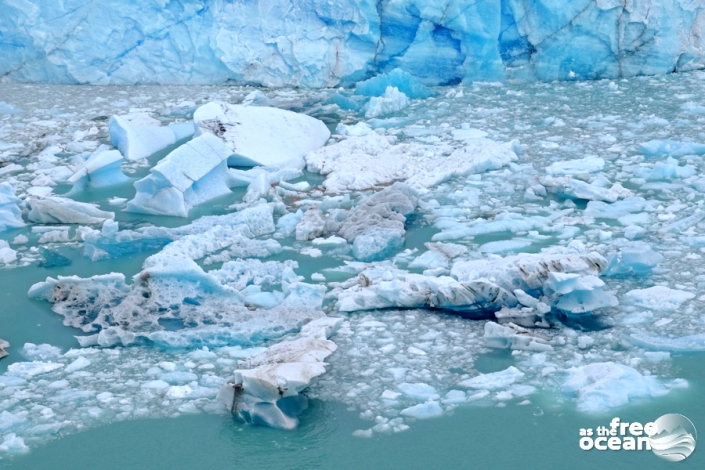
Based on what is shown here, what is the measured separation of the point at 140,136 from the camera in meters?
5.85

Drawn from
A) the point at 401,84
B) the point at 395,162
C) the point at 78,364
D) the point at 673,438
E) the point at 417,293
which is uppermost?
the point at 401,84

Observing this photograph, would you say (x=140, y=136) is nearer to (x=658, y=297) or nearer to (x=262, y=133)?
(x=262, y=133)

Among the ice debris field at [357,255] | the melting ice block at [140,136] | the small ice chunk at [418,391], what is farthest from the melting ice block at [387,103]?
the small ice chunk at [418,391]

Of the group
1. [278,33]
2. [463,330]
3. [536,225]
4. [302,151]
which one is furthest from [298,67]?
[463,330]

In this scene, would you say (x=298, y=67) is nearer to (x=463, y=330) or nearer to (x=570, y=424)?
(x=463, y=330)

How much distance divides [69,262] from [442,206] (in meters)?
2.02

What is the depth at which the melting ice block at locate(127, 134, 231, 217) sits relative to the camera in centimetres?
466

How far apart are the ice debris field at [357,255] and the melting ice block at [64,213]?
1cm

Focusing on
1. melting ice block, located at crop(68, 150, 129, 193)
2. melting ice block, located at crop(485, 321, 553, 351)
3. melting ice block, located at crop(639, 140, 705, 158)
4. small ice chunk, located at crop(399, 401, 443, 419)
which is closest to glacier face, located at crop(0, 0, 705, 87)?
melting ice block, located at crop(639, 140, 705, 158)

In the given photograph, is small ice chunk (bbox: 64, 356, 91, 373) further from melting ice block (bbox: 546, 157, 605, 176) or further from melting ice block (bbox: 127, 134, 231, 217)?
melting ice block (bbox: 546, 157, 605, 176)

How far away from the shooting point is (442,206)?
460 cm

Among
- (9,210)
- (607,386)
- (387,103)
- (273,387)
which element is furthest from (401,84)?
(273,387)

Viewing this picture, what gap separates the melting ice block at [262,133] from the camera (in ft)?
17.9

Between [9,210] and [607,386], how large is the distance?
3425 mm
